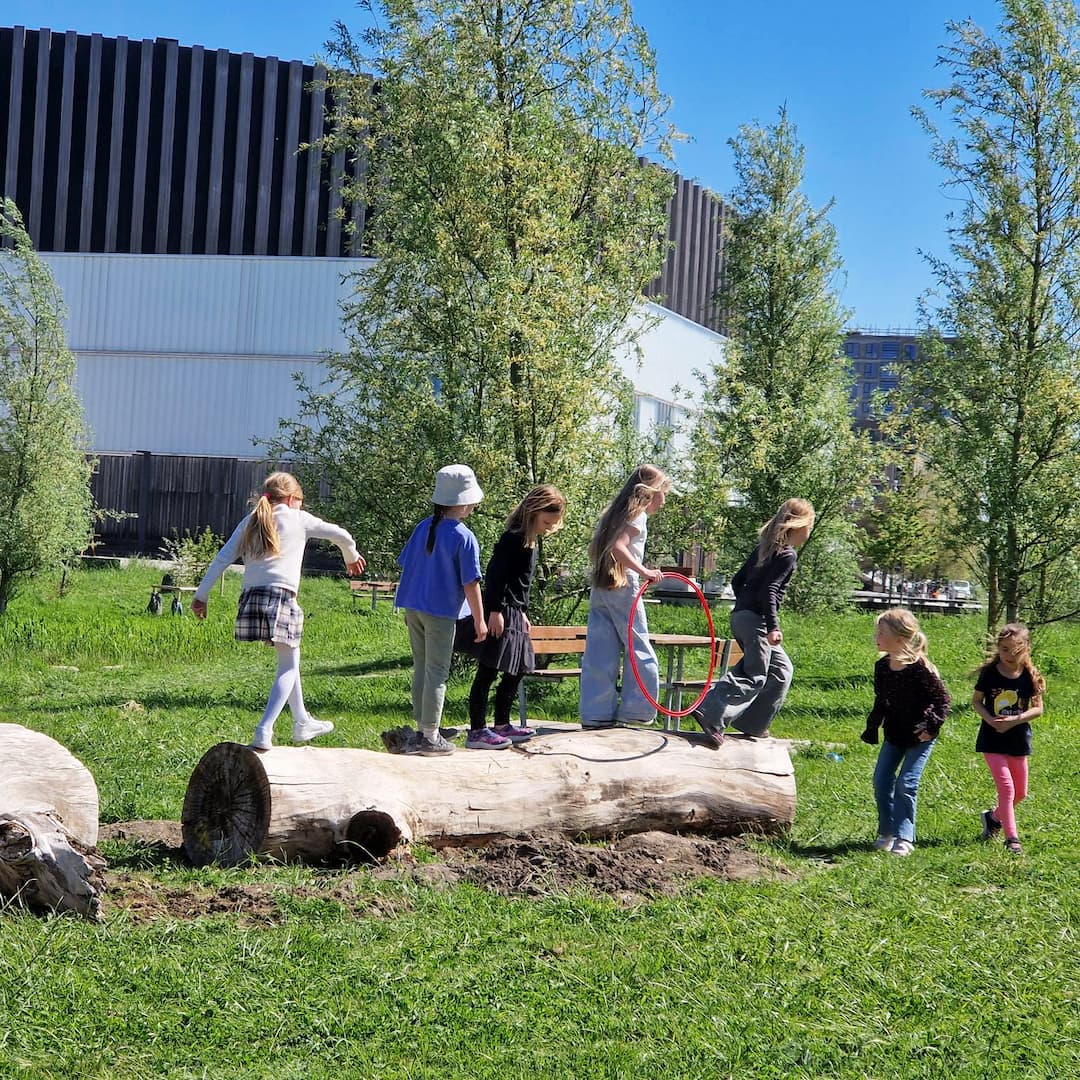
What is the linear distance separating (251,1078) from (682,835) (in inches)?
166

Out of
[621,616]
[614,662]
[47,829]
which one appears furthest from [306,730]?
[47,829]

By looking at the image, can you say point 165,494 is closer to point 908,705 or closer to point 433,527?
point 433,527

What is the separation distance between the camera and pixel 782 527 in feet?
28.0

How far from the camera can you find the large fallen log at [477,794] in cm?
687

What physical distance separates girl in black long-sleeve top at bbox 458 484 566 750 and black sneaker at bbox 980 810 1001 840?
123 inches

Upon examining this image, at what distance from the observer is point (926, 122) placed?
1866 centimetres

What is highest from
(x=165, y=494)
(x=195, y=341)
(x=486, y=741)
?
(x=195, y=341)

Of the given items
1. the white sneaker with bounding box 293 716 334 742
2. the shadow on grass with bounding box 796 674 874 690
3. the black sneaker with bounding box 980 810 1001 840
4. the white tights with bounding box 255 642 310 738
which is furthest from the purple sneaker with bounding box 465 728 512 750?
the shadow on grass with bounding box 796 674 874 690

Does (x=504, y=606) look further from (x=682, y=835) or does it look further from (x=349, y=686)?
(x=349, y=686)

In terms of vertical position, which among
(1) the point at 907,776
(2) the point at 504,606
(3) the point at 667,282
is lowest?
(1) the point at 907,776

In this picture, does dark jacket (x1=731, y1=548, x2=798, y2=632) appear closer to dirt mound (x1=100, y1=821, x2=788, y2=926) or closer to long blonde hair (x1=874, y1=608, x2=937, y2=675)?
long blonde hair (x1=874, y1=608, x2=937, y2=675)

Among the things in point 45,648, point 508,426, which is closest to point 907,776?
point 508,426

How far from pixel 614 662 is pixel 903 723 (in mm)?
Answer: 1905

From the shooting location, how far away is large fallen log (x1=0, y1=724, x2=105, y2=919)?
5.83 m
